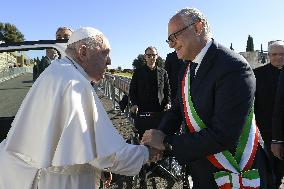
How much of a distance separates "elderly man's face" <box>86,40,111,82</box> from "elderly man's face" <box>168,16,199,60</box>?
1.56 feet

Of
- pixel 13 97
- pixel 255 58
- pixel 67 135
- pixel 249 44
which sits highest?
pixel 249 44

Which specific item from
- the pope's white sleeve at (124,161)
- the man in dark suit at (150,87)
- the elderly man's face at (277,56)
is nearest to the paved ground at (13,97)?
the man in dark suit at (150,87)

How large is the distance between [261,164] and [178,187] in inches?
123

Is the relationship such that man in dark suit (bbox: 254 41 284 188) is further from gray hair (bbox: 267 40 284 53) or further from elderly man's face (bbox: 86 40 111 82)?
elderly man's face (bbox: 86 40 111 82)

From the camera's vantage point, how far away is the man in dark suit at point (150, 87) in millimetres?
6961

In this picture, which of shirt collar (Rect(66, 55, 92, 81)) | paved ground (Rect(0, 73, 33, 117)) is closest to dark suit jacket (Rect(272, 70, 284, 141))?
shirt collar (Rect(66, 55, 92, 81))

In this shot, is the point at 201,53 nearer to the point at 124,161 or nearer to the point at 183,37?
the point at 183,37

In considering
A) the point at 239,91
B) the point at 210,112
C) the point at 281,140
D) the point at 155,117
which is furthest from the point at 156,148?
the point at 155,117

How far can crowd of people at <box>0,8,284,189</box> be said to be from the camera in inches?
104

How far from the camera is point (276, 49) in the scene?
19.2 ft

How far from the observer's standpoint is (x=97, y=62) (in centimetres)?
299

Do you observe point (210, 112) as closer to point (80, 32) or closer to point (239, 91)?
point (239, 91)

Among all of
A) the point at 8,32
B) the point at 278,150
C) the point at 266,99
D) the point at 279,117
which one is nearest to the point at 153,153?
the point at 278,150

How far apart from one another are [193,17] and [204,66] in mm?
340
